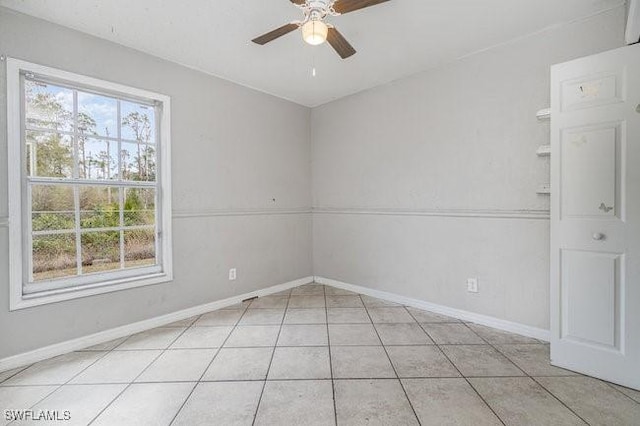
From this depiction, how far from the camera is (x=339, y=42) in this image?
2.06 metres

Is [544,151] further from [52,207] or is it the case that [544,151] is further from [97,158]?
[52,207]

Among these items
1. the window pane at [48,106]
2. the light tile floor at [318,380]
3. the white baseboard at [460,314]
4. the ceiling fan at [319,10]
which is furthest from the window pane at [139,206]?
the white baseboard at [460,314]

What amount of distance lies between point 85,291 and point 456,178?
140 inches

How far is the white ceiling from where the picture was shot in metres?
2.13

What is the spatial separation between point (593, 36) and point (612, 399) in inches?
100

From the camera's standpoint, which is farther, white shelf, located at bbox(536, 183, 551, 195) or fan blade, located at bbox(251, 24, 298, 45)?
white shelf, located at bbox(536, 183, 551, 195)

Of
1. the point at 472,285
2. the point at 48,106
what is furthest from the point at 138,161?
the point at 472,285

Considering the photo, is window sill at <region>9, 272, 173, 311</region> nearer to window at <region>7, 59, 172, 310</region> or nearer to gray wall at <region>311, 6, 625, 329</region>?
window at <region>7, 59, 172, 310</region>

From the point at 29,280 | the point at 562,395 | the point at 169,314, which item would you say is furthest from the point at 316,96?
the point at 562,395

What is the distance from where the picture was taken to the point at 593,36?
7.36 ft

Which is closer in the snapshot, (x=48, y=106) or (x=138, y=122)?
(x=48, y=106)

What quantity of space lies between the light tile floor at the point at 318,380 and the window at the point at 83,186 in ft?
2.05

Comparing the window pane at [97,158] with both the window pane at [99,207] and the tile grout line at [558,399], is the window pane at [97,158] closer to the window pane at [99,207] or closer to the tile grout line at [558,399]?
the window pane at [99,207]

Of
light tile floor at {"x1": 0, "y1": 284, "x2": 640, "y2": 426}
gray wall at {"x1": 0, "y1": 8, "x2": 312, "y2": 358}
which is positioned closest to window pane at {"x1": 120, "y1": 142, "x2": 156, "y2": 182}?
gray wall at {"x1": 0, "y1": 8, "x2": 312, "y2": 358}
